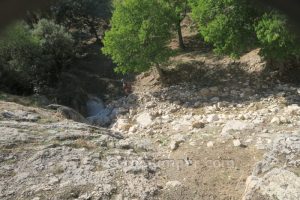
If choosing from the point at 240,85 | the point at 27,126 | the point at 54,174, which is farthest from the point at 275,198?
A: the point at 240,85

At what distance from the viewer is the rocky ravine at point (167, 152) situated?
12.8 metres

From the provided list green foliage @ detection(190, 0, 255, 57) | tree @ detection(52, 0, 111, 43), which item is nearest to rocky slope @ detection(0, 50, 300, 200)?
green foliage @ detection(190, 0, 255, 57)

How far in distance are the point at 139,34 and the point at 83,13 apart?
7284mm

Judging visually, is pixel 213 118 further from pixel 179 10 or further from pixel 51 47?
pixel 51 47

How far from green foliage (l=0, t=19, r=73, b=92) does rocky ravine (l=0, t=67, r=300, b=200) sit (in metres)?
5.24

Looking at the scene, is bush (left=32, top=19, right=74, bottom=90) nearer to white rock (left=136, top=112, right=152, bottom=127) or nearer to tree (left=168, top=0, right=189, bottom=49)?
tree (left=168, top=0, right=189, bottom=49)

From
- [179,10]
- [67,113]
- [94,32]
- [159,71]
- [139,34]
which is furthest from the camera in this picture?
[94,32]

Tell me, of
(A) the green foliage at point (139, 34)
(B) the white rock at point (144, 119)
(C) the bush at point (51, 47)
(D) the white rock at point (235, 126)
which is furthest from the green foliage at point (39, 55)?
(D) the white rock at point (235, 126)

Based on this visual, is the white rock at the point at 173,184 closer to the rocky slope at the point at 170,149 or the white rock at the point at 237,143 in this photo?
the rocky slope at the point at 170,149

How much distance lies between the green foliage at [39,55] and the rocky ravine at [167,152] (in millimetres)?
5236

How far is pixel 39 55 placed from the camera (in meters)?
24.1

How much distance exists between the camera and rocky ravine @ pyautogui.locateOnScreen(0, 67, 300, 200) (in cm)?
1284

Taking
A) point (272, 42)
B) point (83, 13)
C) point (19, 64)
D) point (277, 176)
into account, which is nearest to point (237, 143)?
point (277, 176)

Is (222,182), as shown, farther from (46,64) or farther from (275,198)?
(46,64)
